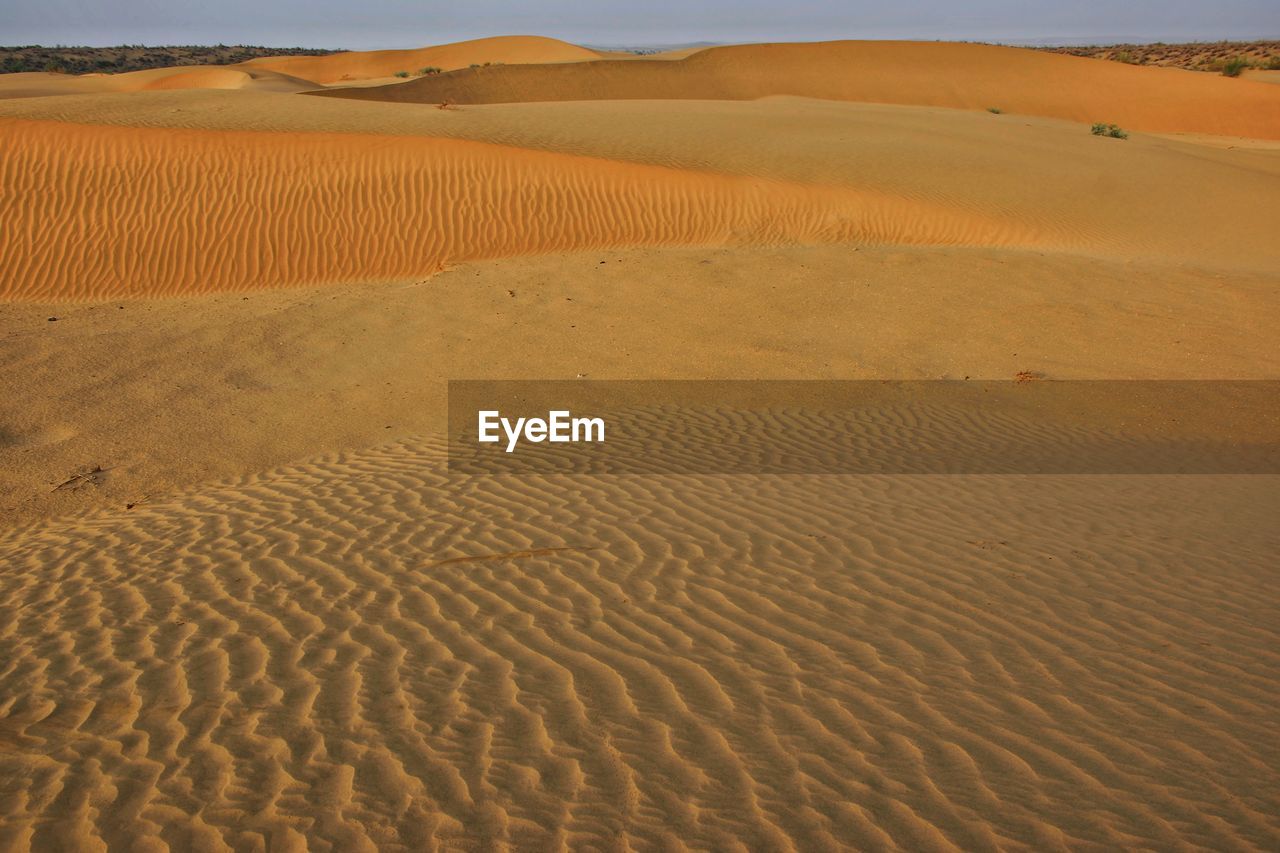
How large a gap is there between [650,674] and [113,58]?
79.9 metres

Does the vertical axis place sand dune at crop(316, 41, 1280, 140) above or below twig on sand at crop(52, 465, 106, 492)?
above

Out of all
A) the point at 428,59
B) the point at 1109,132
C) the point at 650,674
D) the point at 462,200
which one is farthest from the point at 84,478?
the point at 428,59

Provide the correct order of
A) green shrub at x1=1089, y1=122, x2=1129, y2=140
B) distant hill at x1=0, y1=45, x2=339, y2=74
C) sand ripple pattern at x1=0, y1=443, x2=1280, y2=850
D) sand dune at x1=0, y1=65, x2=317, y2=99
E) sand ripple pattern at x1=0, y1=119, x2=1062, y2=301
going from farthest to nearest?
distant hill at x1=0, y1=45, x2=339, y2=74, sand dune at x1=0, y1=65, x2=317, y2=99, green shrub at x1=1089, y1=122, x2=1129, y2=140, sand ripple pattern at x1=0, y1=119, x2=1062, y2=301, sand ripple pattern at x1=0, y1=443, x2=1280, y2=850

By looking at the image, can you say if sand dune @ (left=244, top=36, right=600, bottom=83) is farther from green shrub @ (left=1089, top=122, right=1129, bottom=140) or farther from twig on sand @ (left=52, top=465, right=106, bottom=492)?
twig on sand @ (left=52, top=465, right=106, bottom=492)

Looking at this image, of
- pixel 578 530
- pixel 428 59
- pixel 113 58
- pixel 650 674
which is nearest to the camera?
pixel 650 674

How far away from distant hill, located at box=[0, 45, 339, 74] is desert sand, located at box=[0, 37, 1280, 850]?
47770 millimetres

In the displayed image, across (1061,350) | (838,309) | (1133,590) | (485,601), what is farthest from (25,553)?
(1061,350)

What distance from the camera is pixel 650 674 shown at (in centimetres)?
429

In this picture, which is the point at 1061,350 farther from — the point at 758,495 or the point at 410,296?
the point at 410,296

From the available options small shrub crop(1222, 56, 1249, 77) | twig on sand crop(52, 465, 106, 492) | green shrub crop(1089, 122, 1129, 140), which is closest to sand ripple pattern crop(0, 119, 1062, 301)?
twig on sand crop(52, 465, 106, 492)

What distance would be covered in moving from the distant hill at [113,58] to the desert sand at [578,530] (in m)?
47.8

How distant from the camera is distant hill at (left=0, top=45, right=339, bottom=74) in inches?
2260

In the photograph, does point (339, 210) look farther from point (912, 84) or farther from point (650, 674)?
point (912, 84)

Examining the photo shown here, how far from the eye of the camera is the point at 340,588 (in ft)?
17.4
